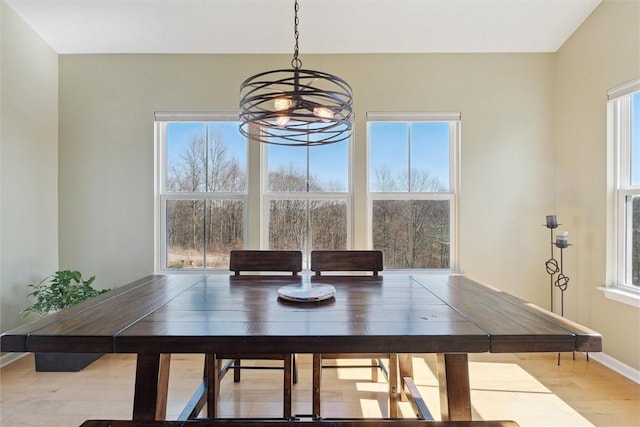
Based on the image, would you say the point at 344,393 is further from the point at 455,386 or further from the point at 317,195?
the point at 317,195

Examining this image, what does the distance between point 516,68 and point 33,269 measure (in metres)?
4.56

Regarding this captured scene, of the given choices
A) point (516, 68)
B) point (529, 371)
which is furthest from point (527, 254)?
point (516, 68)

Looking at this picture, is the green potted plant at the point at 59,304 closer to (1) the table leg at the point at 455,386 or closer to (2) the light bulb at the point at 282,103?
(2) the light bulb at the point at 282,103

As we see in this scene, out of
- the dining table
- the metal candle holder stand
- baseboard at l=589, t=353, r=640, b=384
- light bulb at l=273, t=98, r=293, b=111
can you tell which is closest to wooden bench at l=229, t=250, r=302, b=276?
the dining table

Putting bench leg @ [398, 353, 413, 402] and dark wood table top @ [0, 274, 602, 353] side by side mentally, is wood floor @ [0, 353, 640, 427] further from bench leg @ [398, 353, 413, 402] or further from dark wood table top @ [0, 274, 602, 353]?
dark wood table top @ [0, 274, 602, 353]

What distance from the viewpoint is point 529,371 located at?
2.58 metres

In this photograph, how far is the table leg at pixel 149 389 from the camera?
139 centimetres

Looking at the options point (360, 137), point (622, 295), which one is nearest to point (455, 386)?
point (622, 295)

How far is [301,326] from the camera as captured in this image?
1236mm

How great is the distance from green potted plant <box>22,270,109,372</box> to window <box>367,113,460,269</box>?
2490 mm

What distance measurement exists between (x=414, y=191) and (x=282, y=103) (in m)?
2.03

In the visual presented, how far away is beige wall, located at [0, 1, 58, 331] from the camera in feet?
8.70

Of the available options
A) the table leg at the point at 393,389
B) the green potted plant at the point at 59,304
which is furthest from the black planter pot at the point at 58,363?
the table leg at the point at 393,389

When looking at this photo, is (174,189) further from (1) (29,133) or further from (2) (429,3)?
(2) (429,3)
